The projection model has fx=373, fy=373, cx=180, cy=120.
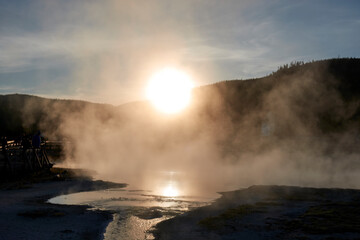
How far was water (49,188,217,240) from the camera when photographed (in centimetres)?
1167

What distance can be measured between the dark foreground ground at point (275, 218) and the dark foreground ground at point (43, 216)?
95.4 inches

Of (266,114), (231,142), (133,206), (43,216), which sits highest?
(266,114)

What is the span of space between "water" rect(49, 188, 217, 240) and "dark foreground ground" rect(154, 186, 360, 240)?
698 millimetres

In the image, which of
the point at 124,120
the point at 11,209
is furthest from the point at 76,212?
the point at 124,120

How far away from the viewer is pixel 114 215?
1373cm

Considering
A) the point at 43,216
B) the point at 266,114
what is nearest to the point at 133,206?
the point at 43,216

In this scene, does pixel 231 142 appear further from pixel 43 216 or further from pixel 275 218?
pixel 43 216

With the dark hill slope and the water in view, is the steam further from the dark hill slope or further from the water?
the dark hill slope

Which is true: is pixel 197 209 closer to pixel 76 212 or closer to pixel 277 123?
pixel 76 212

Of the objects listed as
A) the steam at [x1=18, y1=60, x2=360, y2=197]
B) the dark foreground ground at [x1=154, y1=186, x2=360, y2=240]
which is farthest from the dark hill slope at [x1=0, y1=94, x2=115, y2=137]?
the dark foreground ground at [x1=154, y1=186, x2=360, y2=240]

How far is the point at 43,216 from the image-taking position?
525 inches

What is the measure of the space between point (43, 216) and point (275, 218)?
813 centimetres

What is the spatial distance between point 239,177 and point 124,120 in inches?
2029

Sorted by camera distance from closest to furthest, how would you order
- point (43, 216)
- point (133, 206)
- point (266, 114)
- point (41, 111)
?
point (43, 216)
point (133, 206)
point (266, 114)
point (41, 111)
